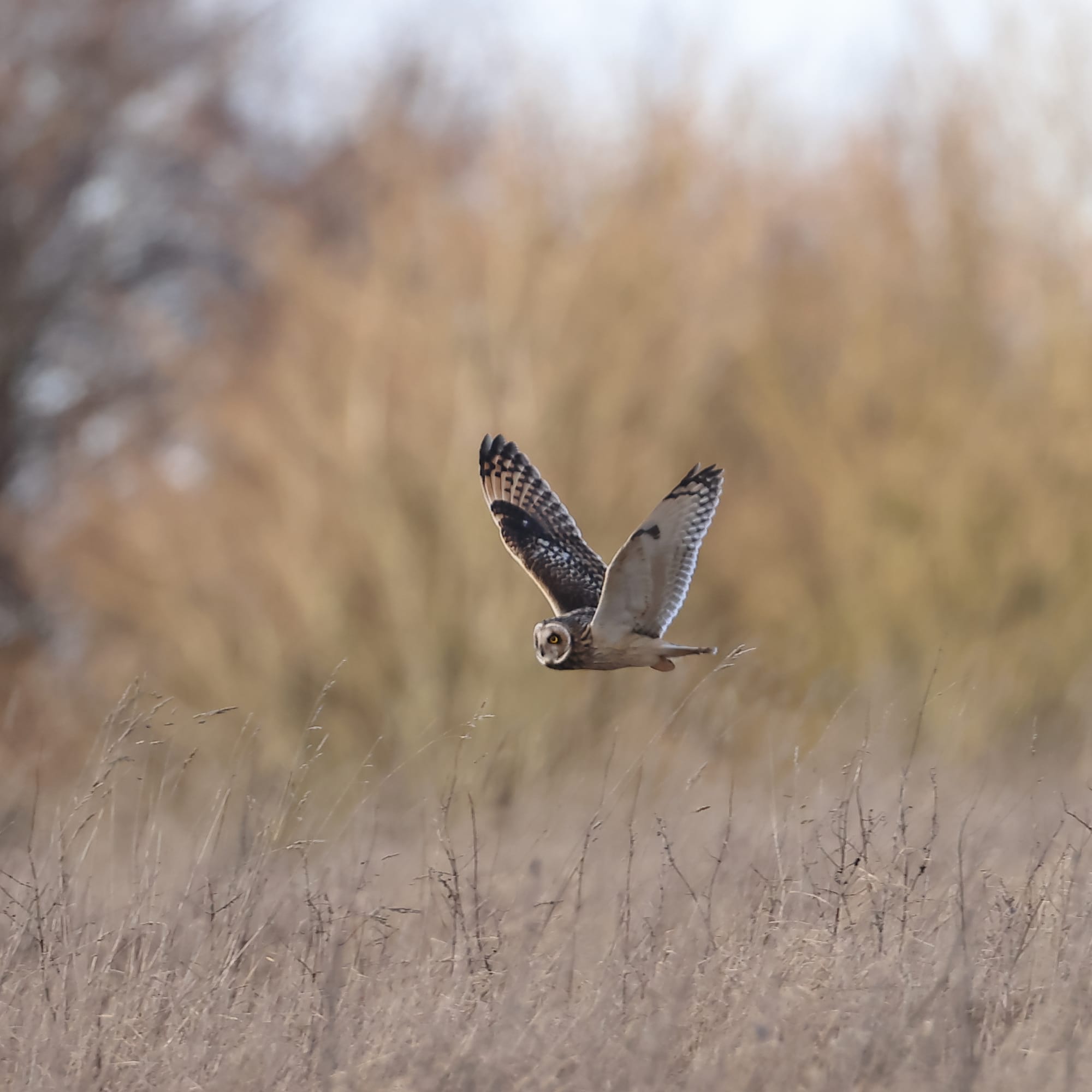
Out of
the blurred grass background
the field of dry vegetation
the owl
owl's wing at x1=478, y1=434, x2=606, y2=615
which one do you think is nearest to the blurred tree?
the field of dry vegetation

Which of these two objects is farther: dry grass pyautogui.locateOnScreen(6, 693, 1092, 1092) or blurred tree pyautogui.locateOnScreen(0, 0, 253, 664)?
blurred tree pyautogui.locateOnScreen(0, 0, 253, 664)

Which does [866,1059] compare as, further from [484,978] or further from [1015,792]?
[1015,792]

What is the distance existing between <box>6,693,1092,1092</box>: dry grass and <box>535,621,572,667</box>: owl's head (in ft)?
1.37

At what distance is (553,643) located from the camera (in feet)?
15.1

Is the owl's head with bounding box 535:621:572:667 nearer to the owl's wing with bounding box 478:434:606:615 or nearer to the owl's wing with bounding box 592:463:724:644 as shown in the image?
the owl's wing with bounding box 592:463:724:644

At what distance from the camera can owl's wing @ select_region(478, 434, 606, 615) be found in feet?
16.7

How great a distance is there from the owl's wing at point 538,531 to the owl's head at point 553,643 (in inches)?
11.1

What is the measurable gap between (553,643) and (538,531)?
907mm

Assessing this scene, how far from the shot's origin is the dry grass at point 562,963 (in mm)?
3734

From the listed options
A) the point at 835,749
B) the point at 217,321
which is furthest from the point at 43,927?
the point at 217,321

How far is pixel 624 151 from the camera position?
12.5 meters

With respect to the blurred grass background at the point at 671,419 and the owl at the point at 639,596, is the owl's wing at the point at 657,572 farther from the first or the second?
the blurred grass background at the point at 671,419

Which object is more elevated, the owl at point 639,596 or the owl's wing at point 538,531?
the owl's wing at point 538,531

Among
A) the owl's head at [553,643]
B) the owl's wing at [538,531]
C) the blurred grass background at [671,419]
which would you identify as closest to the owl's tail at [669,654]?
the owl's head at [553,643]
